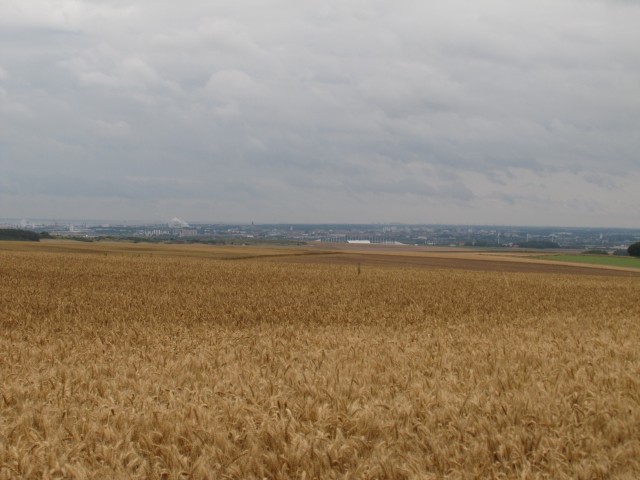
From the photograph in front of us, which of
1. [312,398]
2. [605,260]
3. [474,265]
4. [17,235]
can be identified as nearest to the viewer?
[312,398]

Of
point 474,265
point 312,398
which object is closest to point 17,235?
point 474,265

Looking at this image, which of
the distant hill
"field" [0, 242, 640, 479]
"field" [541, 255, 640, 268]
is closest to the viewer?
"field" [0, 242, 640, 479]

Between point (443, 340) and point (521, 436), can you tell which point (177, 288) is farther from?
point (521, 436)

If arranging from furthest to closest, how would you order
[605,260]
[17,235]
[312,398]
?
1. [17,235]
2. [605,260]
3. [312,398]

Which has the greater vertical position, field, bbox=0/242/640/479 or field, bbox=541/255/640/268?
field, bbox=0/242/640/479

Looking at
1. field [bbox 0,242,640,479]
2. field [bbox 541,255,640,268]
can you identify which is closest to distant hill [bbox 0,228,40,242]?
field [bbox 541,255,640,268]

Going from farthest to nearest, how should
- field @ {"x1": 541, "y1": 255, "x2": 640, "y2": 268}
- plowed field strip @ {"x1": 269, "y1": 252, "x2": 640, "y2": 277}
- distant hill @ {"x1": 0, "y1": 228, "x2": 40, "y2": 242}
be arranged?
distant hill @ {"x1": 0, "y1": 228, "x2": 40, "y2": 242} < field @ {"x1": 541, "y1": 255, "x2": 640, "y2": 268} < plowed field strip @ {"x1": 269, "y1": 252, "x2": 640, "y2": 277}

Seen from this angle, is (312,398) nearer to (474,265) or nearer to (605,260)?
(474,265)

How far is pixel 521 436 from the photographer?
5.36 m

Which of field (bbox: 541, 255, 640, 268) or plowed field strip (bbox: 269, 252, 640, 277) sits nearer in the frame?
plowed field strip (bbox: 269, 252, 640, 277)

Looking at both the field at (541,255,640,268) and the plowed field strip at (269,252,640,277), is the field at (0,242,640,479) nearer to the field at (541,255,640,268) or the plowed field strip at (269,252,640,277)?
the plowed field strip at (269,252,640,277)

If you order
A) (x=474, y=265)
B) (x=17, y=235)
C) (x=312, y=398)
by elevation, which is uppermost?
(x=17, y=235)

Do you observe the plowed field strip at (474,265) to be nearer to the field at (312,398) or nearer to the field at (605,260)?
the field at (605,260)

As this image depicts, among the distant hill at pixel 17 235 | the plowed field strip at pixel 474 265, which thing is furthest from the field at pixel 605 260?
the distant hill at pixel 17 235
